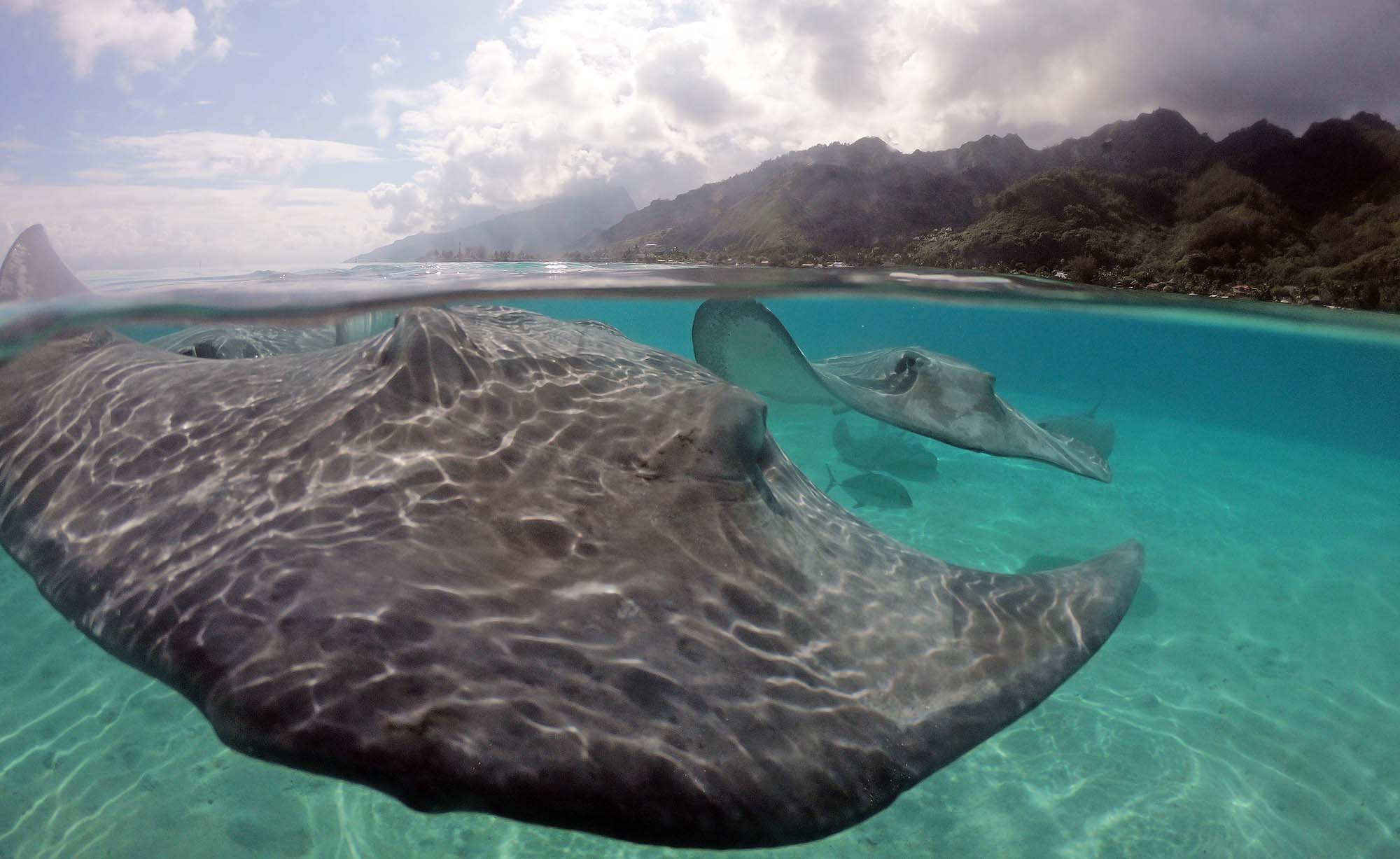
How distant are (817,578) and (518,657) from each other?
133 cm

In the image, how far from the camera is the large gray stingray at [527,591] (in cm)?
160

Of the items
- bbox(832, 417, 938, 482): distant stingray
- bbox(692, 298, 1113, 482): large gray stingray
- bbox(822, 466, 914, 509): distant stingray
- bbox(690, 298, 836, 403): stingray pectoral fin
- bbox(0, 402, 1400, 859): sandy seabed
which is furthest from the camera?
bbox(832, 417, 938, 482): distant stingray

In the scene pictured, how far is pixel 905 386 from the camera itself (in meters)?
7.51

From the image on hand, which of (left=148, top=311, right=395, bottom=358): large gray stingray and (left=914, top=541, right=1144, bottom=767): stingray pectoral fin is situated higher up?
(left=148, top=311, right=395, bottom=358): large gray stingray

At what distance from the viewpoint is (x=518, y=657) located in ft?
6.02

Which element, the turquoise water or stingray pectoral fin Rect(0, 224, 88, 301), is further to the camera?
stingray pectoral fin Rect(0, 224, 88, 301)

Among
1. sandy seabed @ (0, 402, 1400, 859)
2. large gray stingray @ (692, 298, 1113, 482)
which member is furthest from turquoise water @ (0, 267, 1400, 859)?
large gray stingray @ (692, 298, 1113, 482)

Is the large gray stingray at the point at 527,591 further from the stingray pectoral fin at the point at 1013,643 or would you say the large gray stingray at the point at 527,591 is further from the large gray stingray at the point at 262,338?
the large gray stingray at the point at 262,338

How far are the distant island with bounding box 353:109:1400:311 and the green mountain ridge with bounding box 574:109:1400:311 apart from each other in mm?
33

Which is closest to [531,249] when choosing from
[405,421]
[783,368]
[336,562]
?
[783,368]

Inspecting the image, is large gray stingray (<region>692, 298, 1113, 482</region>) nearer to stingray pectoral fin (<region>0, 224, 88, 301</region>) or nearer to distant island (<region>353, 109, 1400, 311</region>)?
stingray pectoral fin (<region>0, 224, 88, 301</region>)

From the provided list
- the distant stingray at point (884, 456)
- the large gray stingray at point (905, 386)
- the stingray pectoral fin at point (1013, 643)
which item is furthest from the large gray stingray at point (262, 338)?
the distant stingray at point (884, 456)

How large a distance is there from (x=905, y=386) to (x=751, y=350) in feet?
6.34

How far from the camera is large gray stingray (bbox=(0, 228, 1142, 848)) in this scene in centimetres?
160
